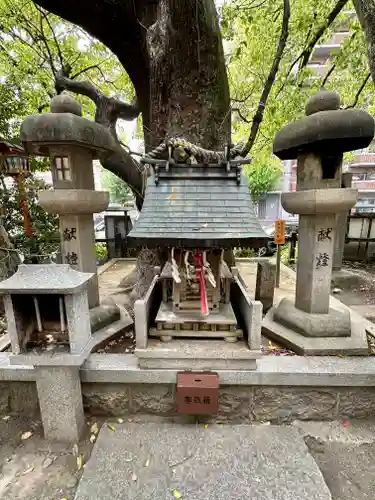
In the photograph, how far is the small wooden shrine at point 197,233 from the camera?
239 centimetres

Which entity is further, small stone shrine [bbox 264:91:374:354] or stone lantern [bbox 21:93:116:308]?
stone lantern [bbox 21:93:116:308]

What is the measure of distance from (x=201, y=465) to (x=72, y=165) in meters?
3.70

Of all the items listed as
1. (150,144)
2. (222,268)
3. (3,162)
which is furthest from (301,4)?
(3,162)

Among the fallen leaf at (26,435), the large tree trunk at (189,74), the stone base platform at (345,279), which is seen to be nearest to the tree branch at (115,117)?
the large tree trunk at (189,74)

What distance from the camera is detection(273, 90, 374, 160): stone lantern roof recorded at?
274cm

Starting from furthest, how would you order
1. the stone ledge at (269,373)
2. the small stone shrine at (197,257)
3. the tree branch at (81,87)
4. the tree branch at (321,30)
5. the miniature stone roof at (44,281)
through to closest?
1. the tree branch at (81,87)
2. the tree branch at (321,30)
3. the stone ledge at (269,373)
4. the small stone shrine at (197,257)
5. the miniature stone roof at (44,281)

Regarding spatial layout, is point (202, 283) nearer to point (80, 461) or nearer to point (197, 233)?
point (197, 233)

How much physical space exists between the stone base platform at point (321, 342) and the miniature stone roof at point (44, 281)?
8.68ft

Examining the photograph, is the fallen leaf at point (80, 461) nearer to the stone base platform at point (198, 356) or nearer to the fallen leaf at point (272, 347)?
the stone base platform at point (198, 356)

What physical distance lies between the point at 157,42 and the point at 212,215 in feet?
10.8

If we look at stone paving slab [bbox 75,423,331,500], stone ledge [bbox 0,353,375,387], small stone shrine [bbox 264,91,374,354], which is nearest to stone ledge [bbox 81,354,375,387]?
stone ledge [bbox 0,353,375,387]

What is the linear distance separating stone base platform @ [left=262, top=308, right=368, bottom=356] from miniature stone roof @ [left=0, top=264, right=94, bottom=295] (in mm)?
2647

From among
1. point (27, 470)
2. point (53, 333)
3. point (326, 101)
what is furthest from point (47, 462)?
point (326, 101)

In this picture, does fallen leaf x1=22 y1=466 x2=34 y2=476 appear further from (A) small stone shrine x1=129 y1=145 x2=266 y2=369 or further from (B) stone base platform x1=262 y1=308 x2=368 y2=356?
(B) stone base platform x1=262 y1=308 x2=368 y2=356
